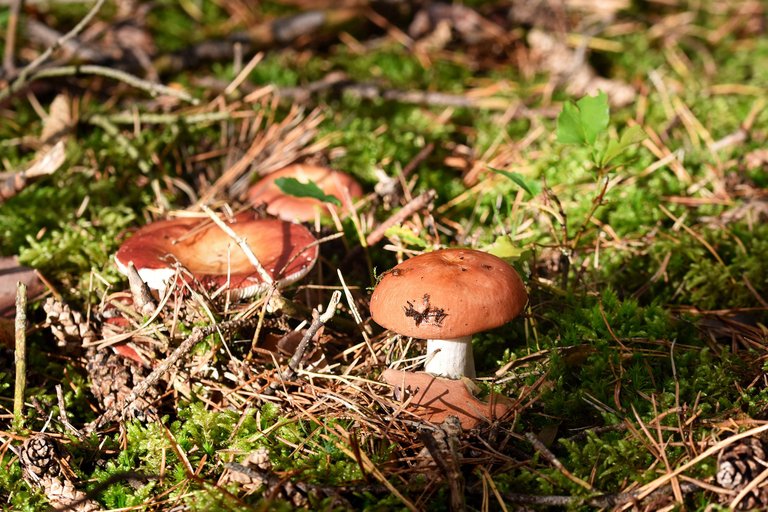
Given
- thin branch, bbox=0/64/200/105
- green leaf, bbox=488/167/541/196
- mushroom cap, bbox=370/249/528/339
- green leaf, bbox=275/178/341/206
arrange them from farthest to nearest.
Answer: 1. thin branch, bbox=0/64/200/105
2. green leaf, bbox=275/178/341/206
3. green leaf, bbox=488/167/541/196
4. mushroom cap, bbox=370/249/528/339

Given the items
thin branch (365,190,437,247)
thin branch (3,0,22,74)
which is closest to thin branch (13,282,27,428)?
thin branch (365,190,437,247)

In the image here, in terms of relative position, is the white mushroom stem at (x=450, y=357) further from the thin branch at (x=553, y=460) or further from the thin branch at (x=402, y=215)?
the thin branch at (x=402, y=215)

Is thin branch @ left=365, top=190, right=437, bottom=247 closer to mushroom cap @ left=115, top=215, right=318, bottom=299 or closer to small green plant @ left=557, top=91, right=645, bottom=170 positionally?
mushroom cap @ left=115, top=215, right=318, bottom=299

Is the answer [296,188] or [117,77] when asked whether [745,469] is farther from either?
[117,77]

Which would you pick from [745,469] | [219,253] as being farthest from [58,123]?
[745,469]

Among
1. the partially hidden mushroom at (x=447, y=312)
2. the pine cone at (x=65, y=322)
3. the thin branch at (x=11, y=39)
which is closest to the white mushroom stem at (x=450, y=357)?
the partially hidden mushroom at (x=447, y=312)

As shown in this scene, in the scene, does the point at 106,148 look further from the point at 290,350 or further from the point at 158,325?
the point at 290,350
